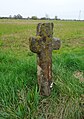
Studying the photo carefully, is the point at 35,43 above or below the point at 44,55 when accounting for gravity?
above

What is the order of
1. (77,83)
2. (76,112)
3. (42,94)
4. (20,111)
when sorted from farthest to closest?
(77,83)
(42,94)
(76,112)
(20,111)

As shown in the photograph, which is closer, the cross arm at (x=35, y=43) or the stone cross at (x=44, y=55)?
the cross arm at (x=35, y=43)

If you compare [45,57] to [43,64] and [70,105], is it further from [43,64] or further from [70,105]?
[70,105]

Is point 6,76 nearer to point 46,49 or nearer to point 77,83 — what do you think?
point 46,49

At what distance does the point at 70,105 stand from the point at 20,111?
0.80m

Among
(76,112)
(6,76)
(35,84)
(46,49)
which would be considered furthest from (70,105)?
(6,76)

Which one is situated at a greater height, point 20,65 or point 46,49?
point 46,49

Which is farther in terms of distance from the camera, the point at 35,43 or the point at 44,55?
the point at 44,55

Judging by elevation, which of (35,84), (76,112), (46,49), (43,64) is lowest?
(76,112)

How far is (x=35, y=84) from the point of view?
12.7 ft

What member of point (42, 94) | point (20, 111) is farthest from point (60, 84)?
point (20, 111)

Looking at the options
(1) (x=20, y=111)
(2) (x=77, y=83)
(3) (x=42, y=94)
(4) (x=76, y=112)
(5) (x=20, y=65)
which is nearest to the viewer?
(1) (x=20, y=111)

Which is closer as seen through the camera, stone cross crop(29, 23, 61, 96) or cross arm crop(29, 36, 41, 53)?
cross arm crop(29, 36, 41, 53)

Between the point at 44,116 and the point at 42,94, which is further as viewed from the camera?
the point at 42,94
